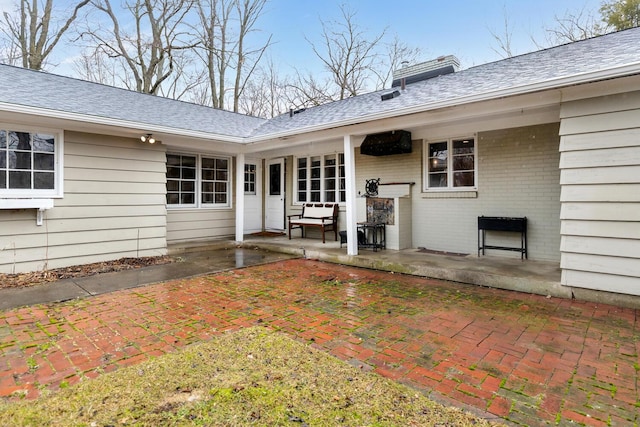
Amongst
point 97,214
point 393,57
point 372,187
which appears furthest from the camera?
point 393,57

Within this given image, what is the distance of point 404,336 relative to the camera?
3.05 meters

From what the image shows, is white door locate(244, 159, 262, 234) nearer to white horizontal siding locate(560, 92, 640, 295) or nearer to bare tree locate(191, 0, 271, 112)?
white horizontal siding locate(560, 92, 640, 295)

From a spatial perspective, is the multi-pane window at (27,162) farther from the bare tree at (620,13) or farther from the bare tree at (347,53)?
the bare tree at (620,13)

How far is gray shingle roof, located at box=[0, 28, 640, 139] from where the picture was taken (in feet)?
15.0

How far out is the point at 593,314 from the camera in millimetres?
3629

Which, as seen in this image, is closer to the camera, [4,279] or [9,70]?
[4,279]

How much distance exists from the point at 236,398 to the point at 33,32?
17.4 meters

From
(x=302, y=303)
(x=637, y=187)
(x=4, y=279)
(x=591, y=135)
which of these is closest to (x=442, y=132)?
(x=591, y=135)

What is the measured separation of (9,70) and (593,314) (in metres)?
9.78

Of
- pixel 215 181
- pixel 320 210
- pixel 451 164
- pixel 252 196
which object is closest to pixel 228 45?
pixel 252 196

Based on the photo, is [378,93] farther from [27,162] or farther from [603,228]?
[27,162]

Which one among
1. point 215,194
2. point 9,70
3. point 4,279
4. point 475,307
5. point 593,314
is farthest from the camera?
point 215,194

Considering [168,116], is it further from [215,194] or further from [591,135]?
[591,135]

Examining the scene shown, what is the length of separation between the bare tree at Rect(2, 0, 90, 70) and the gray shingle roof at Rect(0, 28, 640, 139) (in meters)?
8.88
